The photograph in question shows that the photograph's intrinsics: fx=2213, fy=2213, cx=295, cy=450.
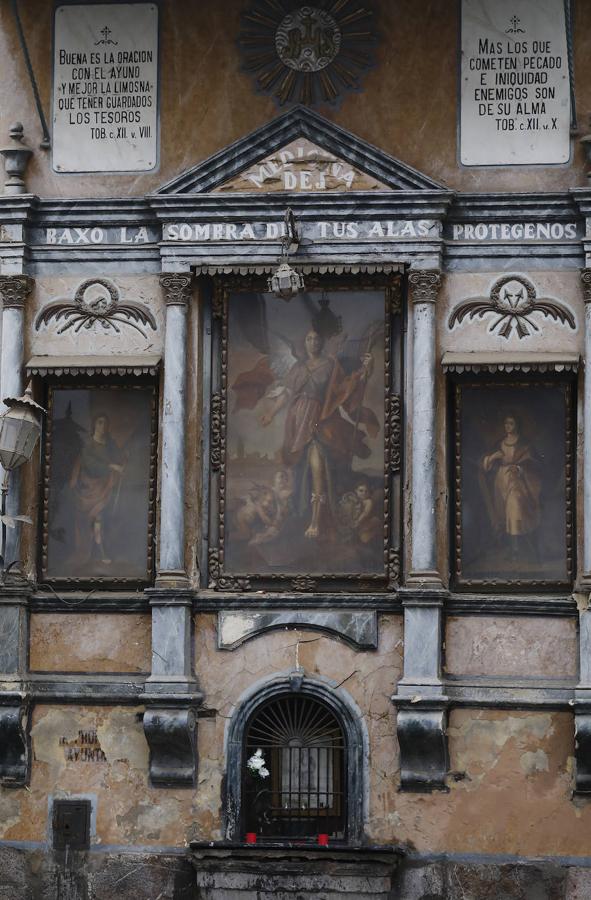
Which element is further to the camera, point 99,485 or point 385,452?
point 99,485

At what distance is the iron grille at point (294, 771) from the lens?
20.5 m

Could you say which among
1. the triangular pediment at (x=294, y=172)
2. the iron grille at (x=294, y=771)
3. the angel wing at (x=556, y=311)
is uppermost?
the triangular pediment at (x=294, y=172)

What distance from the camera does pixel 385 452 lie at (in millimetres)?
20766

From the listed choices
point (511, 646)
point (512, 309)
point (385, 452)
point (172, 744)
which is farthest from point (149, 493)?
point (512, 309)

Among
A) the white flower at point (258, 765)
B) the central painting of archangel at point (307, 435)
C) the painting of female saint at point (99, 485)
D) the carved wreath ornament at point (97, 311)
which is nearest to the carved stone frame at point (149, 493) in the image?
the painting of female saint at point (99, 485)

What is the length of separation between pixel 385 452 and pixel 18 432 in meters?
3.43

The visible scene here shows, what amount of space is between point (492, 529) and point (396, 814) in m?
2.77

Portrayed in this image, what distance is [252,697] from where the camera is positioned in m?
20.5

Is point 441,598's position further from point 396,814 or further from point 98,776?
point 98,776

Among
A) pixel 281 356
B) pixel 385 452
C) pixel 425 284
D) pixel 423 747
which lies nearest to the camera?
pixel 423 747

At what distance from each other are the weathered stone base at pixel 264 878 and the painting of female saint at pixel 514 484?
2.64 meters

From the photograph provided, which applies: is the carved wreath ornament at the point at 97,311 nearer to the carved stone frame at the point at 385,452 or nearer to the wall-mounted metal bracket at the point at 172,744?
the carved stone frame at the point at 385,452

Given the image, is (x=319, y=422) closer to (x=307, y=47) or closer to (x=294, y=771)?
(x=294, y=771)

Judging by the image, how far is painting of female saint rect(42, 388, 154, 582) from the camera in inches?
829
